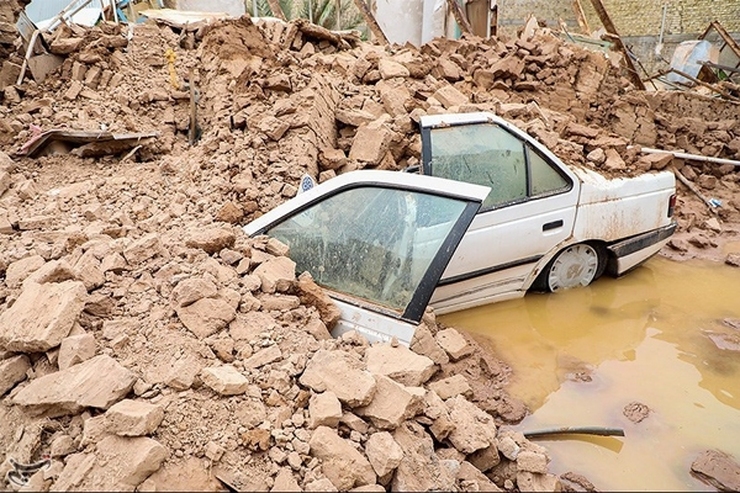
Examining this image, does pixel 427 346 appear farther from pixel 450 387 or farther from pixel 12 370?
pixel 12 370

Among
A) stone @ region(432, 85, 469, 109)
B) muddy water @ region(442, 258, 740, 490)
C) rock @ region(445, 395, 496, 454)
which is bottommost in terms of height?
muddy water @ region(442, 258, 740, 490)

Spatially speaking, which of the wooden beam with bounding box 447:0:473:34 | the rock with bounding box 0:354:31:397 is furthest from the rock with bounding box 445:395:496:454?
the wooden beam with bounding box 447:0:473:34

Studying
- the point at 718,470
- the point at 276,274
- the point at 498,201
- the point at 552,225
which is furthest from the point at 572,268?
the point at 276,274

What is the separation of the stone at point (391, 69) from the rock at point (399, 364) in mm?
4470

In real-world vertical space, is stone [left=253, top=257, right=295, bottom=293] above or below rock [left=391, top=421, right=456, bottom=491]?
above

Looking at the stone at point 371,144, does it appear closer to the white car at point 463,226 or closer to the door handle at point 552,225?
the white car at point 463,226

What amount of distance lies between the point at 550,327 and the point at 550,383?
0.78m

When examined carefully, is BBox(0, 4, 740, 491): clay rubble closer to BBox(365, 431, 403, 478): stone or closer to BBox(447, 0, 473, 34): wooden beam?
BBox(365, 431, 403, 478): stone

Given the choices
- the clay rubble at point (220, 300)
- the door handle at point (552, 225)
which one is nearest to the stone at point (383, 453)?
the clay rubble at point (220, 300)

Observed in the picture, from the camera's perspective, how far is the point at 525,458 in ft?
8.04

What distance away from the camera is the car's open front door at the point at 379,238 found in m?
2.85

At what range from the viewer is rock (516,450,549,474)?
2418mm

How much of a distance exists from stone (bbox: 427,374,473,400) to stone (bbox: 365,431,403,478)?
2.42 ft

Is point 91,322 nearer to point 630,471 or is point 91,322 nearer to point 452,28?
point 630,471
